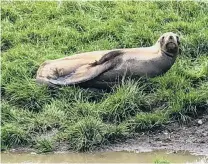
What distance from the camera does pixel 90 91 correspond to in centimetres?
840

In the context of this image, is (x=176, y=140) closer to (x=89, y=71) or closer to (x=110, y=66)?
(x=110, y=66)

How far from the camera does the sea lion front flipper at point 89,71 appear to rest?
843 cm

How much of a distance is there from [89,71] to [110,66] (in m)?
0.27

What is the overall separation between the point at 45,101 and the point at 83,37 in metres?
1.80

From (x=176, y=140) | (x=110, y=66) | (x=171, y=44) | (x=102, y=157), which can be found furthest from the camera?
(x=171, y=44)

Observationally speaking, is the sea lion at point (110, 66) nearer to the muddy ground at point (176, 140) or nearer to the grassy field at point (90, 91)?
the grassy field at point (90, 91)

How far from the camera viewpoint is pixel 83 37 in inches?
386

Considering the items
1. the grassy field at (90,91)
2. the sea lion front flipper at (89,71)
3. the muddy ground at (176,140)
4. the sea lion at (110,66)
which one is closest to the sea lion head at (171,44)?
the sea lion at (110,66)

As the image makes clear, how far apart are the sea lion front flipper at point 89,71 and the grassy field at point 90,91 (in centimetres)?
14

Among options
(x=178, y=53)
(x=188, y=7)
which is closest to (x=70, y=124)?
(x=178, y=53)

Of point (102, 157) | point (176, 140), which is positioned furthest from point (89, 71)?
point (102, 157)

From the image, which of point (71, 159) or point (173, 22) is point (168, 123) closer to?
point (71, 159)

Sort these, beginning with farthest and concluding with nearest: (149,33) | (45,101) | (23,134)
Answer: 1. (149,33)
2. (45,101)
3. (23,134)

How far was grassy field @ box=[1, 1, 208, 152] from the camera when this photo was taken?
7.62 metres
